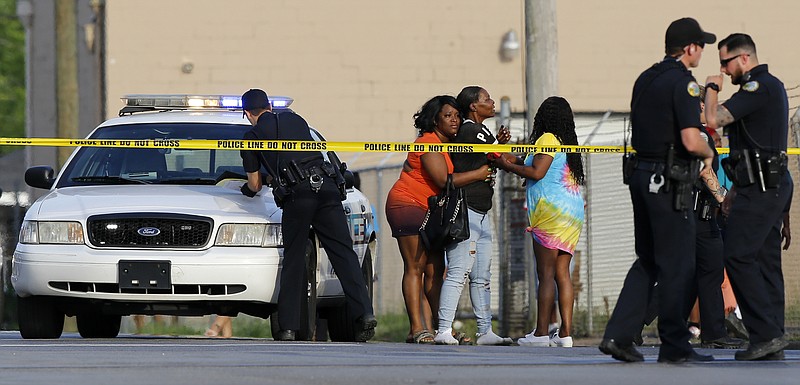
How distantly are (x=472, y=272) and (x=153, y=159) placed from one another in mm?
2320

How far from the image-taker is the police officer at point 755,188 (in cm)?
939

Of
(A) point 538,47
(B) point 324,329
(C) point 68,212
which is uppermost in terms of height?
(A) point 538,47

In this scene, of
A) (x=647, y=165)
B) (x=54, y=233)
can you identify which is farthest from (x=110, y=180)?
(x=647, y=165)

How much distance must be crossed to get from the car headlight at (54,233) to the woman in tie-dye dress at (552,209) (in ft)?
9.38

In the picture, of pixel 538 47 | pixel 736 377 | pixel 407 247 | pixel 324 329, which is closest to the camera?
pixel 736 377

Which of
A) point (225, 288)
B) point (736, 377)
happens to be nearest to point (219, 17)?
point (225, 288)

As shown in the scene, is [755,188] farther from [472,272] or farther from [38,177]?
[38,177]

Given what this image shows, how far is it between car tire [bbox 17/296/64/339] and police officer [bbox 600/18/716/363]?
14.1 ft

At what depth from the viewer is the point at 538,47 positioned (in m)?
15.7

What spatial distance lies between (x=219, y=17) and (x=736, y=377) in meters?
16.9

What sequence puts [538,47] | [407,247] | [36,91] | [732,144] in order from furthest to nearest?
1. [36,91]
2. [538,47]
3. [407,247]
4. [732,144]

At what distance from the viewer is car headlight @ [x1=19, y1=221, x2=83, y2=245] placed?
11.3 meters

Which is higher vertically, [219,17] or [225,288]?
[219,17]

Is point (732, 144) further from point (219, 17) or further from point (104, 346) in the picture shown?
point (219, 17)
